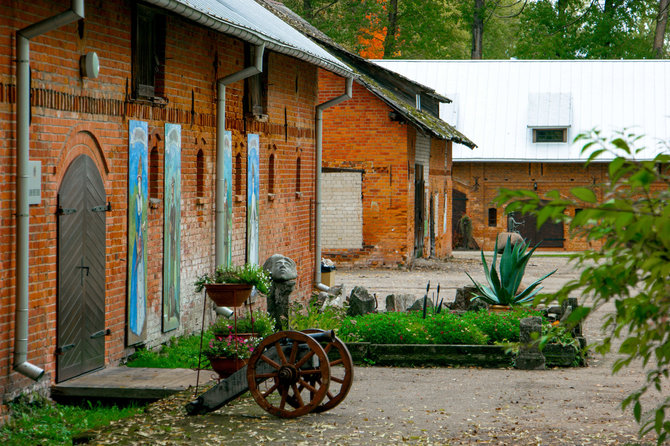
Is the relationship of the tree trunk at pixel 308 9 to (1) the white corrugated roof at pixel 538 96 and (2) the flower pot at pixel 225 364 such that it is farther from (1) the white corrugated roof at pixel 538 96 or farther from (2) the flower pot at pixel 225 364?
(2) the flower pot at pixel 225 364

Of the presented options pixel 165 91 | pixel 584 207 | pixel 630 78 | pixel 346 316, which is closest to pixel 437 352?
pixel 346 316

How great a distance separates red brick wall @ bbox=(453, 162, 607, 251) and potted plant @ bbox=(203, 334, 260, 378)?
2619 centimetres

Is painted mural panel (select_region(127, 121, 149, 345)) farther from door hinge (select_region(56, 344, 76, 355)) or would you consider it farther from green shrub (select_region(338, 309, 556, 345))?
green shrub (select_region(338, 309, 556, 345))

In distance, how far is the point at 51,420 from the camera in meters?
7.84

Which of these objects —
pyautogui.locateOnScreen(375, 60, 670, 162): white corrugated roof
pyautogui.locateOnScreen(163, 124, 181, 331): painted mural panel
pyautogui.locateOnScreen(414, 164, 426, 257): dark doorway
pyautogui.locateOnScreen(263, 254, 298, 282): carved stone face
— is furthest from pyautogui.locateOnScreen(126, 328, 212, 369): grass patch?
pyautogui.locateOnScreen(375, 60, 670, 162): white corrugated roof

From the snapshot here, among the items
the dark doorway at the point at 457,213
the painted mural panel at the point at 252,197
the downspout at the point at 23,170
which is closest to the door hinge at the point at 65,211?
the downspout at the point at 23,170

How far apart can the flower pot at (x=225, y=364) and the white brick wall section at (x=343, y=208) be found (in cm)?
1604

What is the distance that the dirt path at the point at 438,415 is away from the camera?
7.40m

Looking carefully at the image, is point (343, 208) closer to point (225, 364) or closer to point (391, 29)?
point (225, 364)

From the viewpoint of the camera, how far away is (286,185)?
16000mm

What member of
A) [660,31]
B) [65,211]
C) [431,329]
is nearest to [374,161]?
[431,329]

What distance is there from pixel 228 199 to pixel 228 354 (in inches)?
182

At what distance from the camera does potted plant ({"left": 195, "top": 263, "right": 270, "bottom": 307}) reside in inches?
348

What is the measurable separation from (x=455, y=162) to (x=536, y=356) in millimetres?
23789
